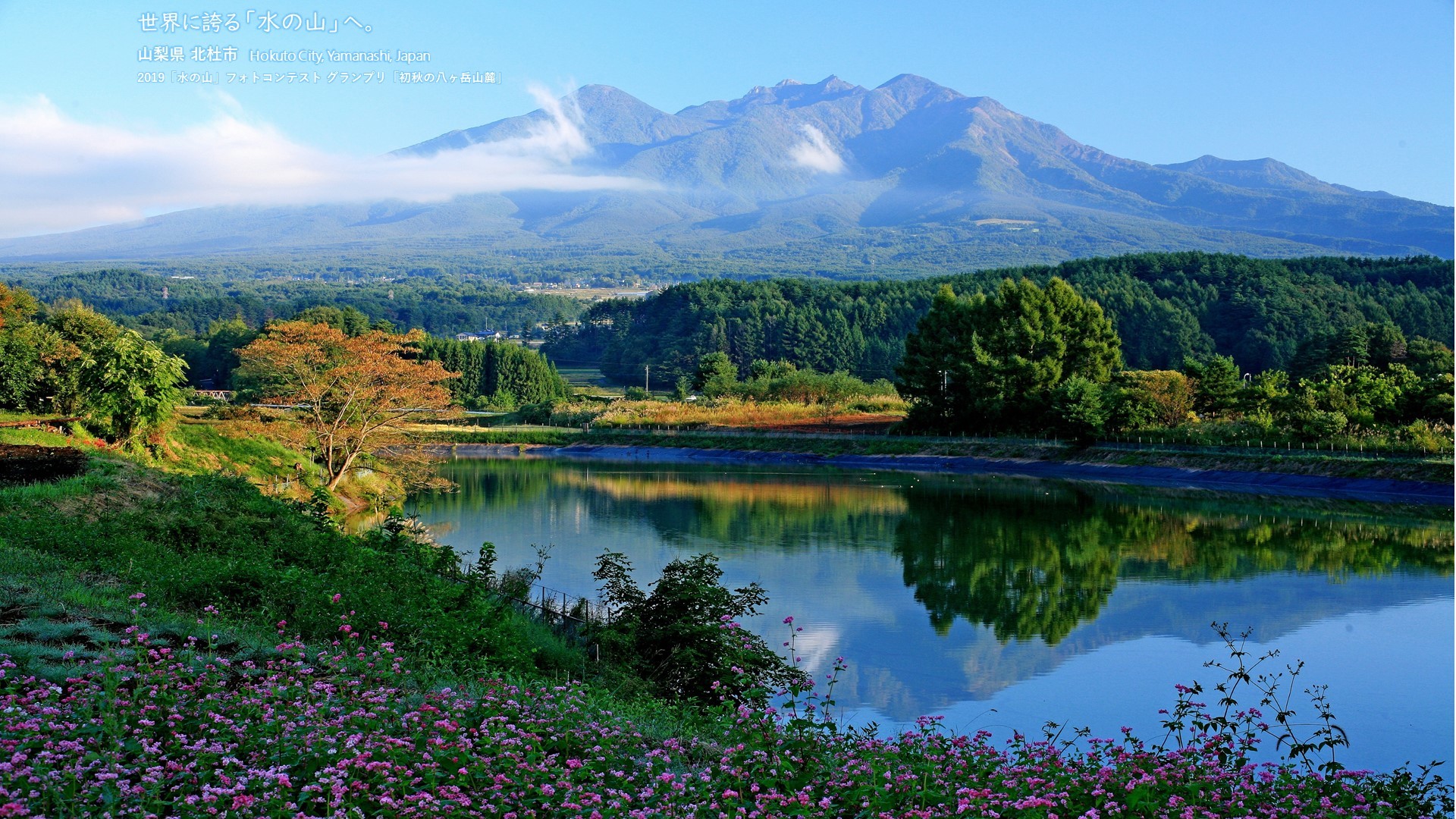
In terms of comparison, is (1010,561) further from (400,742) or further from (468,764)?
(400,742)

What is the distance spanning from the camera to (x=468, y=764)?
17.7 feet

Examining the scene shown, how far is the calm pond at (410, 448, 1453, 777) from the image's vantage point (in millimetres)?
11078

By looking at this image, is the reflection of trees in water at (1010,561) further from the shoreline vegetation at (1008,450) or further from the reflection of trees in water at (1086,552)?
the shoreline vegetation at (1008,450)

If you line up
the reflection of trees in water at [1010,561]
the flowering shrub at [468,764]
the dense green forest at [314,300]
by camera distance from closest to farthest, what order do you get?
the flowering shrub at [468,764]
the reflection of trees in water at [1010,561]
the dense green forest at [314,300]

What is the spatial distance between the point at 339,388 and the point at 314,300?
112 m

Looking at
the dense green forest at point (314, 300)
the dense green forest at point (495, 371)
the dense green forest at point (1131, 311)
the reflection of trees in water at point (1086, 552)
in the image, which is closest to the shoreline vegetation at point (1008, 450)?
the reflection of trees in water at point (1086, 552)

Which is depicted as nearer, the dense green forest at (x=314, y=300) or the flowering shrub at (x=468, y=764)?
the flowering shrub at (x=468, y=764)

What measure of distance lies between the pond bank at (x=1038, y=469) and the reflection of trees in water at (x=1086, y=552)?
435 centimetres

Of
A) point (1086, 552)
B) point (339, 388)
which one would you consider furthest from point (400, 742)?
point (339, 388)

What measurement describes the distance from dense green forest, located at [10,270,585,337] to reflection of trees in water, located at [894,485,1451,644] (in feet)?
303

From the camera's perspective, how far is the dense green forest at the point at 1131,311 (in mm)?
69938

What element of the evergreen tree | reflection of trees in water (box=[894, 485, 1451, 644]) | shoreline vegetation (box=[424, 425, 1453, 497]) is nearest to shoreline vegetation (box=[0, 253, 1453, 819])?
shoreline vegetation (box=[424, 425, 1453, 497])

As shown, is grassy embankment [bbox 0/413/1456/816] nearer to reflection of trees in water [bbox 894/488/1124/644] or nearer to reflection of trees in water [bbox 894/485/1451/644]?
reflection of trees in water [bbox 894/488/1124/644]

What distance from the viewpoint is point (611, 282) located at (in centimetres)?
19350
